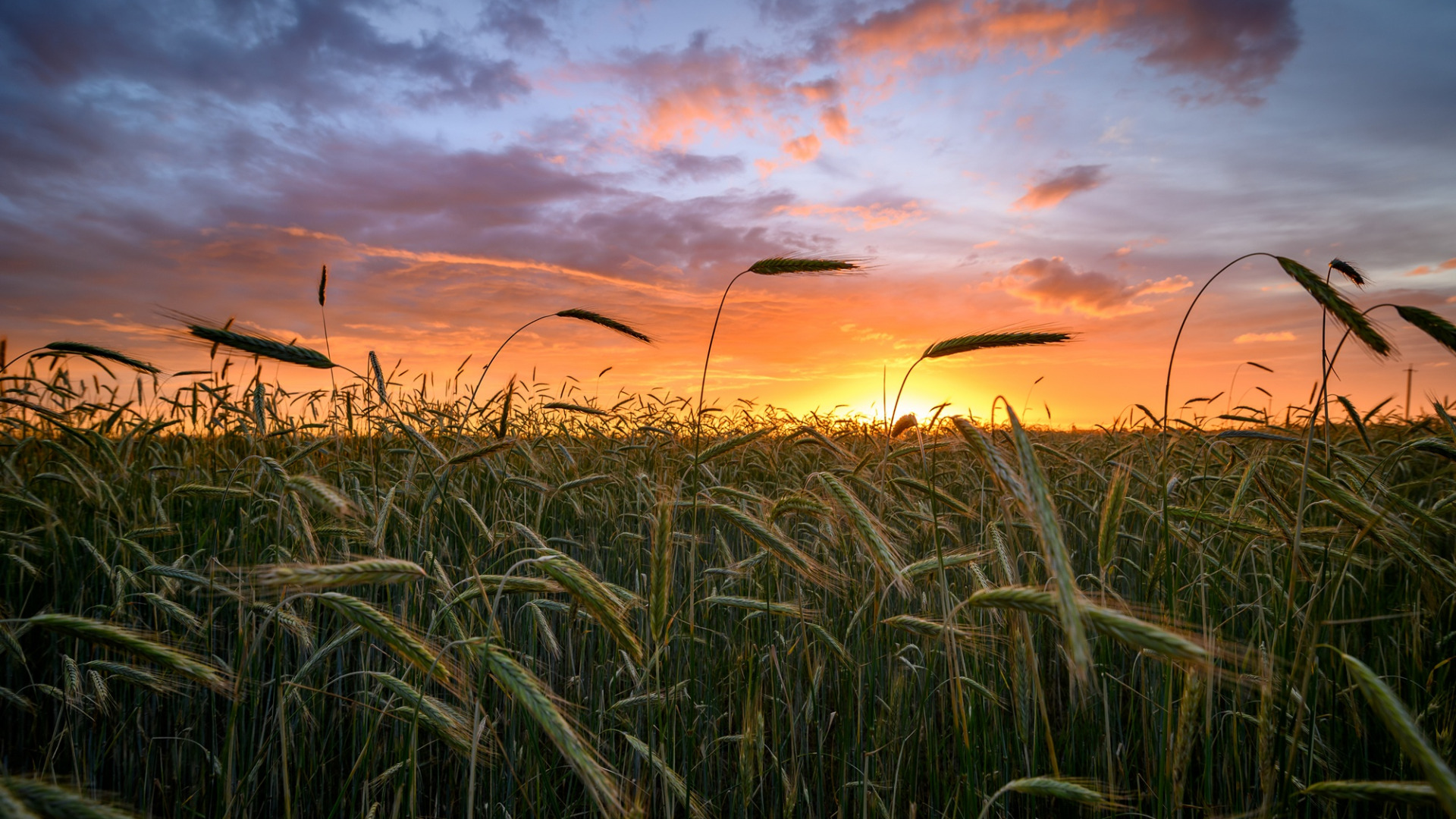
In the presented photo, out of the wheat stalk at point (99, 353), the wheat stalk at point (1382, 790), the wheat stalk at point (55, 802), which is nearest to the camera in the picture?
the wheat stalk at point (55, 802)

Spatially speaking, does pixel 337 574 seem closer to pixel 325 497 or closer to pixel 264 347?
pixel 325 497

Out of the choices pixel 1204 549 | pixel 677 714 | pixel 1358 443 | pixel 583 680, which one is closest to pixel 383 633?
pixel 677 714

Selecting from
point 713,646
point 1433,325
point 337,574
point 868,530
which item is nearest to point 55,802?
point 337,574

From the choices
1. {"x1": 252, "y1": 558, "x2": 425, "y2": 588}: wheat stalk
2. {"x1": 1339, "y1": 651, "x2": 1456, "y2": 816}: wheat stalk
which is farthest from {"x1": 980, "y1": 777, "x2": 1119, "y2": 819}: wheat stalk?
{"x1": 252, "y1": 558, "x2": 425, "y2": 588}: wheat stalk

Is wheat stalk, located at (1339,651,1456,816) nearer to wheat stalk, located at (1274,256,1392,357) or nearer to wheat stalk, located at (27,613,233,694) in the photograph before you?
wheat stalk, located at (1274,256,1392,357)

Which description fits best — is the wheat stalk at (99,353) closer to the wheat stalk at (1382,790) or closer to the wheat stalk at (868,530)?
the wheat stalk at (868,530)

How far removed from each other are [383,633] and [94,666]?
1.62 metres

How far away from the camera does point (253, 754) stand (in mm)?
2375

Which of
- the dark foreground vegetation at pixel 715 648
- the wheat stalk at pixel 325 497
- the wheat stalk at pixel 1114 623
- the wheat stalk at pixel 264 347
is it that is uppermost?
the wheat stalk at pixel 264 347

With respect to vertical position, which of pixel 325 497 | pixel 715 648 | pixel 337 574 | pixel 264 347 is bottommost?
pixel 715 648

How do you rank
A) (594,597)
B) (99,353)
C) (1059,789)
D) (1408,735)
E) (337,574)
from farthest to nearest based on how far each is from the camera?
(99,353), (1059,789), (594,597), (337,574), (1408,735)

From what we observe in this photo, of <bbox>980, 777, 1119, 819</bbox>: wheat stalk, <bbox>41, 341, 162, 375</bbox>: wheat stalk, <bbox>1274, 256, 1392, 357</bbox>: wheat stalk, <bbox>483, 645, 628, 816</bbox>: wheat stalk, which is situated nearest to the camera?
<bbox>483, 645, 628, 816</bbox>: wheat stalk

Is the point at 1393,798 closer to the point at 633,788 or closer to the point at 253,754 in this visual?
the point at 633,788

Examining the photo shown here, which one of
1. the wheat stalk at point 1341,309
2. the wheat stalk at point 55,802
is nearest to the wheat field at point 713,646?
the wheat stalk at point 55,802
